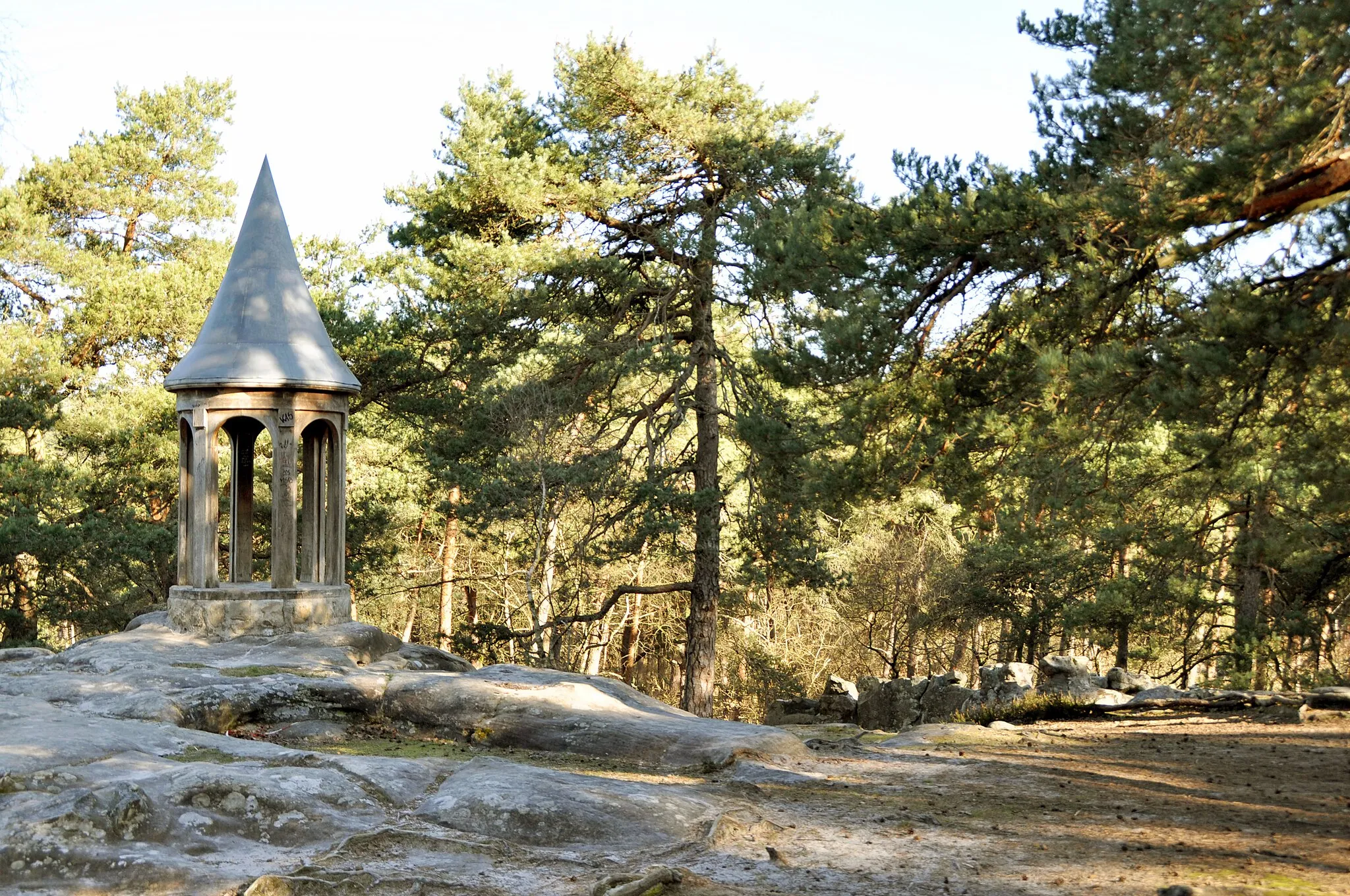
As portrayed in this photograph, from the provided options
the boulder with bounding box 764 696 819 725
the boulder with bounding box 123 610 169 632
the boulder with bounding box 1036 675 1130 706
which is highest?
the boulder with bounding box 123 610 169 632

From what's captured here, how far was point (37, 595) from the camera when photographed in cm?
1967

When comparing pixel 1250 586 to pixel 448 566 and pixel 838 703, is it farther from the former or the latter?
pixel 448 566

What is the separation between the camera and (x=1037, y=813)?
654 centimetres

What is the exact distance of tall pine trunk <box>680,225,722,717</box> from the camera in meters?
16.0

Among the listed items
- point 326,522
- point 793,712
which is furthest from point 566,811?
point 793,712

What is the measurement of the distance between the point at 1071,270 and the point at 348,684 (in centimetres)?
641

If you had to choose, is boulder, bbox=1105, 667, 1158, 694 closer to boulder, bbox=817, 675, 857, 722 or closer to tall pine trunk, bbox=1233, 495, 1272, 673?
tall pine trunk, bbox=1233, 495, 1272, 673

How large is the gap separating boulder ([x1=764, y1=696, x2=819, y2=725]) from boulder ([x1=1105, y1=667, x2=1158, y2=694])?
224 inches

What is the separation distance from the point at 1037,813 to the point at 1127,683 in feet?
20.5

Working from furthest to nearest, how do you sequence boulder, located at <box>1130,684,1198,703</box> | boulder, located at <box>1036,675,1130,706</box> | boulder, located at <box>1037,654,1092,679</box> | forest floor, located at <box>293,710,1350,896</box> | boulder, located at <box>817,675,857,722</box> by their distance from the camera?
boulder, located at <box>817,675,857,722</box> < boulder, located at <box>1037,654,1092,679</box> < boulder, located at <box>1036,675,1130,706</box> < boulder, located at <box>1130,684,1198,703</box> < forest floor, located at <box>293,710,1350,896</box>

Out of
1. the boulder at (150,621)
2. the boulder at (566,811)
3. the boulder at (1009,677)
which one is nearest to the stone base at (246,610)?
the boulder at (150,621)

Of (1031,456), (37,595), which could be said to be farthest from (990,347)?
(37,595)

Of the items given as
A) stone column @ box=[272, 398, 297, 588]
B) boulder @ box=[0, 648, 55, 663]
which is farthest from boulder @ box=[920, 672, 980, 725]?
boulder @ box=[0, 648, 55, 663]

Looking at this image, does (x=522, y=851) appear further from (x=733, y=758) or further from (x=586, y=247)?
(x=586, y=247)
